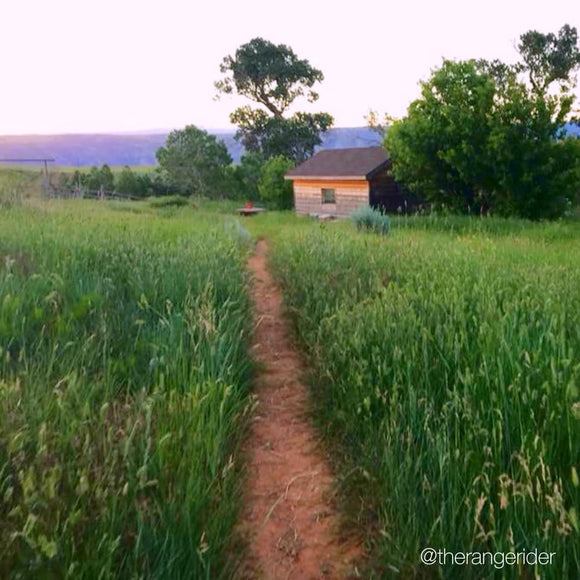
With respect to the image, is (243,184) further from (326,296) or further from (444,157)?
(326,296)

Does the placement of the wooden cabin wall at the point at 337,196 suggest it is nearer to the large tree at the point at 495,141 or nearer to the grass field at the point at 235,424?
the large tree at the point at 495,141

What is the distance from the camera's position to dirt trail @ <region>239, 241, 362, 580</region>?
2.57 meters

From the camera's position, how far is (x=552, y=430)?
8.37ft

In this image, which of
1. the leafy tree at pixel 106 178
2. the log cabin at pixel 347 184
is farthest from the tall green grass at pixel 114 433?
the leafy tree at pixel 106 178

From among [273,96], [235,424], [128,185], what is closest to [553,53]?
[273,96]

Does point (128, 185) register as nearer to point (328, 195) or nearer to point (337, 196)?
point (328, 195)

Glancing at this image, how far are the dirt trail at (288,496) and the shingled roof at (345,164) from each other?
21448 mm

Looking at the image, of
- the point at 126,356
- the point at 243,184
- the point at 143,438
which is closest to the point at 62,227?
the point at 126,356

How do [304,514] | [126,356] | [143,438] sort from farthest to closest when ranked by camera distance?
[126,356] < [304,514] < [143,438]

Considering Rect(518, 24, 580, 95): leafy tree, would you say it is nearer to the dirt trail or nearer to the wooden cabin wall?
the wooden cabin wall

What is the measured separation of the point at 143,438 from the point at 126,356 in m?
1.36

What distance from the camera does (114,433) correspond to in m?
2.66

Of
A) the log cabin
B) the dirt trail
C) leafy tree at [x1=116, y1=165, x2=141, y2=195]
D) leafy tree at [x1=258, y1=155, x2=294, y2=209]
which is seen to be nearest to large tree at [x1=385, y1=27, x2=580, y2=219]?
the log cabin

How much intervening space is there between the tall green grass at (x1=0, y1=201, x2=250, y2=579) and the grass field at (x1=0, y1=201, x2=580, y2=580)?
0.04ft
